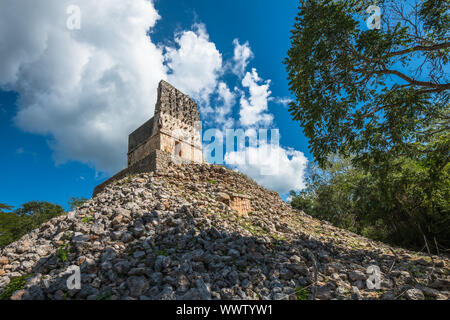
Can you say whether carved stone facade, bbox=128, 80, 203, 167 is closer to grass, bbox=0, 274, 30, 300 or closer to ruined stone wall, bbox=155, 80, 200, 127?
ruined stone wall, bbox=155, 80, 200, 127

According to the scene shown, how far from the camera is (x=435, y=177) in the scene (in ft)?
19.5

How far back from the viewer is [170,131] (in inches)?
413

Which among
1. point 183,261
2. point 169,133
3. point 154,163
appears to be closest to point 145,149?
point 169,133

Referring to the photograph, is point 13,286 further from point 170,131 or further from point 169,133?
point 170,131

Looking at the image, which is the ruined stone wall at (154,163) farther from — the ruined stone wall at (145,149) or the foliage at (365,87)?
the foliage at (365,87)

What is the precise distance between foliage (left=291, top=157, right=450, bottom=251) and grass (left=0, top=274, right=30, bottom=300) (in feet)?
A: 22.3

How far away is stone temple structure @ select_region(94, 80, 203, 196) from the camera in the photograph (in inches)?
398

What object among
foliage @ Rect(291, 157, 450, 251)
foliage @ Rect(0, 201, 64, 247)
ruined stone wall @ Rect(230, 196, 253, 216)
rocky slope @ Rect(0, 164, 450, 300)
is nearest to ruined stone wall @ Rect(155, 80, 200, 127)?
rocky slope @ Rect(0, 164, 450, 300)

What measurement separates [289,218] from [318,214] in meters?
8.05
